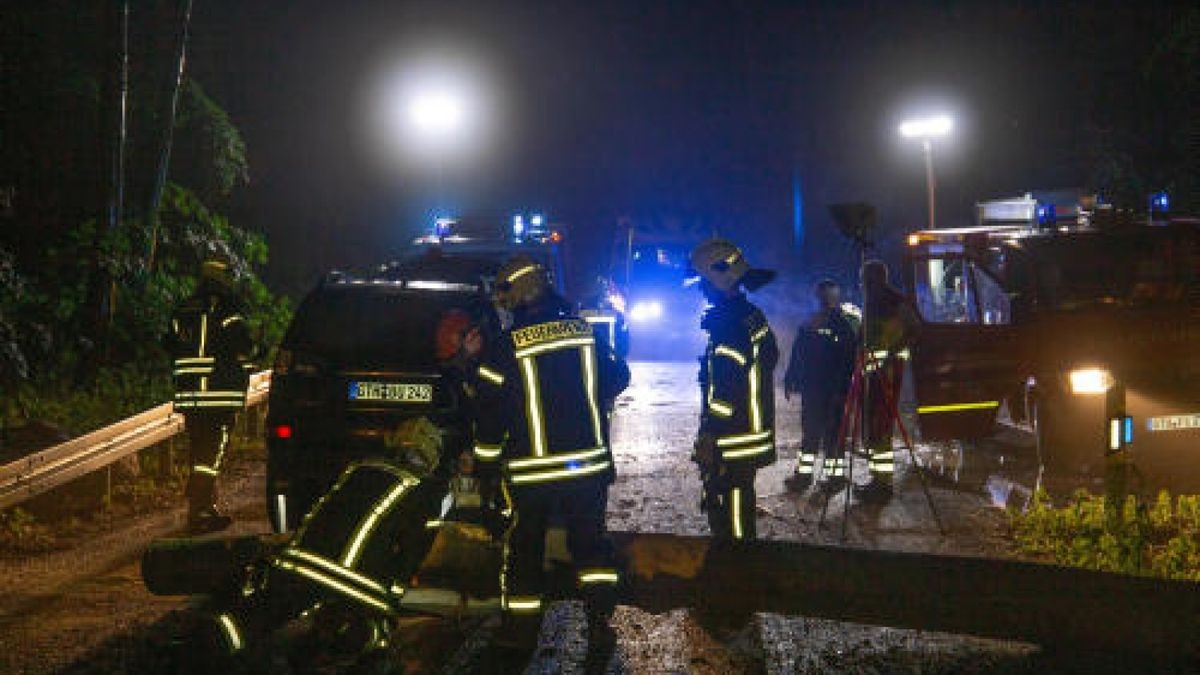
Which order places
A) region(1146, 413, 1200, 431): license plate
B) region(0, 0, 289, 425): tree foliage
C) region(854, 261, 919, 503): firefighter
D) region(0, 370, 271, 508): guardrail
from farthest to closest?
region(0, 0, 289, 425): tree foliage
region(854, 261, 919, 503): firefighter
region(1146, 413, 1200, 431): license plate
region(0, 370, 271, 508): guardrail

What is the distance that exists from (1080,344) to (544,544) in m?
5.31

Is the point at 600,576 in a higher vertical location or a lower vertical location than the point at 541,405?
lower

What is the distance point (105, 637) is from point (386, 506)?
7.75 feet

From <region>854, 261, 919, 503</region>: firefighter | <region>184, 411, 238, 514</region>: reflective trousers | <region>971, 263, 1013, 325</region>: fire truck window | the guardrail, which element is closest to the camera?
the guardrail

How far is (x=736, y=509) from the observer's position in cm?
544

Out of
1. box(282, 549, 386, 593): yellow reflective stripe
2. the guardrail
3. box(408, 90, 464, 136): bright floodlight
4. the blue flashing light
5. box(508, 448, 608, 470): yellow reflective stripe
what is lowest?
the guardrail

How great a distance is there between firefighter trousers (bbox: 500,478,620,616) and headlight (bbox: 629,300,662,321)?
20094 millimetres

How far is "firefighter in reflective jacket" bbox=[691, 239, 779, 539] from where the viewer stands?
213 inches

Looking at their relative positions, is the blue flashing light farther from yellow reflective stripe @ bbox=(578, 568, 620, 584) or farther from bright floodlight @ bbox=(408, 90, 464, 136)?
bright floodlight @ bbox=(408, 90, 464, 136)

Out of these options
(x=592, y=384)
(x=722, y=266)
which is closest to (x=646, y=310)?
(x=722, y=266)

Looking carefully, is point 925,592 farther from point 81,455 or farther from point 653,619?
point 81,455

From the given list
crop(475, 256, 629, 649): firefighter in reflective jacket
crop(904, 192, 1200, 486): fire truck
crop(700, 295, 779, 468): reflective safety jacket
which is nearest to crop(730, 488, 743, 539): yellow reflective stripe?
crop(700, 295, 779, 468): reflective safety jacket

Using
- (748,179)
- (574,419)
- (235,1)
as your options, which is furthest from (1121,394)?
(748,179)

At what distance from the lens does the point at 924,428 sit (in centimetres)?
852
